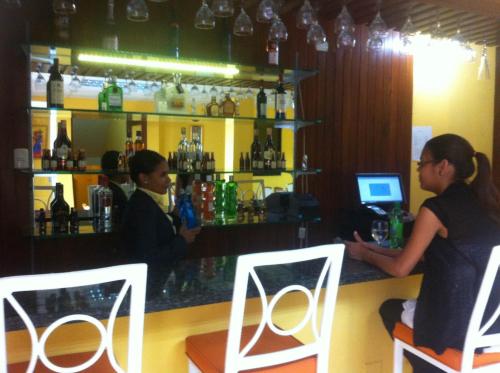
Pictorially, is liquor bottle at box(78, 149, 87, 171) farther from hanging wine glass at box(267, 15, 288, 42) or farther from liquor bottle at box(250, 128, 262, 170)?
hanging wine glass at box(267, 15, 288, 42)

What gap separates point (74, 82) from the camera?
307 centimetres

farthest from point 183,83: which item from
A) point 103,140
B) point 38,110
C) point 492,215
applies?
point 492,215

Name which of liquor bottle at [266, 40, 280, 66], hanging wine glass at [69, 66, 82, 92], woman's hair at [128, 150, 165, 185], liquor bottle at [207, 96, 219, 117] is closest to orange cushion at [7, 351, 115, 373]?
woman's hair at [128, 150, 165, 185]

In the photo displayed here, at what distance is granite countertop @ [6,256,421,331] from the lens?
1417 millimetres

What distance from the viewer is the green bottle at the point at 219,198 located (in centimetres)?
349

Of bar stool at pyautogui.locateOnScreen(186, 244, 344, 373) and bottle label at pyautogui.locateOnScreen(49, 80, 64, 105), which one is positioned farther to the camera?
bottle label at pyautogui.locateOnScreen(49, 80, 64, 105)

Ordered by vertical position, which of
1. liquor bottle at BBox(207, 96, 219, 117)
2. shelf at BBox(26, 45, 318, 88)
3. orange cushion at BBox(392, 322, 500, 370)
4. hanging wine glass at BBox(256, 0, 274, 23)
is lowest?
orange cushion at BBox(392, 322, 500, 370)

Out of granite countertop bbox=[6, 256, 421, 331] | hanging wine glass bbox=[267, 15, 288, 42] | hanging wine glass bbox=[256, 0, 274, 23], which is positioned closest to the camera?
granite countertop bbox=[6, 256, 421, 331]

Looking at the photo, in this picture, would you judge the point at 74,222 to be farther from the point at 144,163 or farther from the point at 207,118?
the point at 207,118

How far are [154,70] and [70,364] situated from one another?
91.4 inches

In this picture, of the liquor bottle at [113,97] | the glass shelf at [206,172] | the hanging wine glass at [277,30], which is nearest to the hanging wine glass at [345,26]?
the hanging wine glass at [277,30]

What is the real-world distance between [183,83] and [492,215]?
7.72 ft

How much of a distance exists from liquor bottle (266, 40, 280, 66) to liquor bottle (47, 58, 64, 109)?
4.87 feet

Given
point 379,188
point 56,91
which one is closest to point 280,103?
point 379,188
